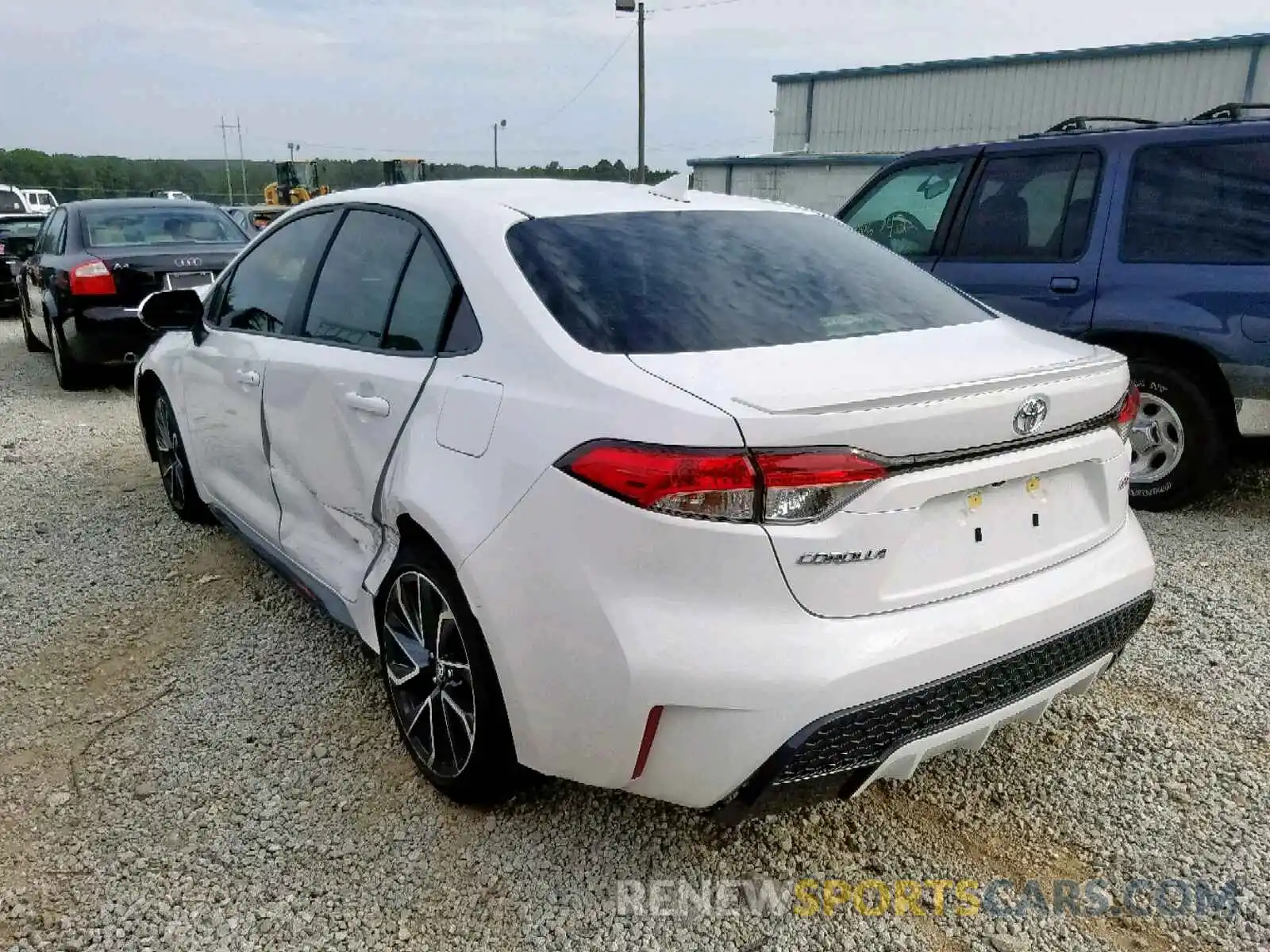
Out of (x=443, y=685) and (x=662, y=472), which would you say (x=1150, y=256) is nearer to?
(x=662, y=472)

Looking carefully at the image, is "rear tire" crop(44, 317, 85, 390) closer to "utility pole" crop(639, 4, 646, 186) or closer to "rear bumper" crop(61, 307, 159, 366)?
"rear bumper" crop(61, 307, 159, 366)

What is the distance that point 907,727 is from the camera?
2074mm

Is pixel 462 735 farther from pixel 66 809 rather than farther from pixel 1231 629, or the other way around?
pixel 1231 629

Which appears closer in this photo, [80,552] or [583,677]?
[583,677]

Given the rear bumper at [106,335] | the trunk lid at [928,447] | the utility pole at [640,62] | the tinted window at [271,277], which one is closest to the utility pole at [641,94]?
the utility pole at [640,62]

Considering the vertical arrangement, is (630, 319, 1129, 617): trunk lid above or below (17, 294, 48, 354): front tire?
above

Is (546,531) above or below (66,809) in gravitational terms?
above

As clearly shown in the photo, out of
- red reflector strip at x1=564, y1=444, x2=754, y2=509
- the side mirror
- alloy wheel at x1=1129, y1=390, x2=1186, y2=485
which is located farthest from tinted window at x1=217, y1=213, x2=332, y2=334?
alloy wheel at x1=1129, y1=390, x2=1186, y2=485

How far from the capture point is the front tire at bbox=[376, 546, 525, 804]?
2.36m

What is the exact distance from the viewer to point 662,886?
2.38 meters

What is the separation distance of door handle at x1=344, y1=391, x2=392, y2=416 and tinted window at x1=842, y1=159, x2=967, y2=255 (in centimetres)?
347

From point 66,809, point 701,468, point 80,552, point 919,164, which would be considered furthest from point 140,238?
point 701,468

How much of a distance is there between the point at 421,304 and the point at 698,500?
1173 mm

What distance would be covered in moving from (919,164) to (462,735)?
4.42 m
